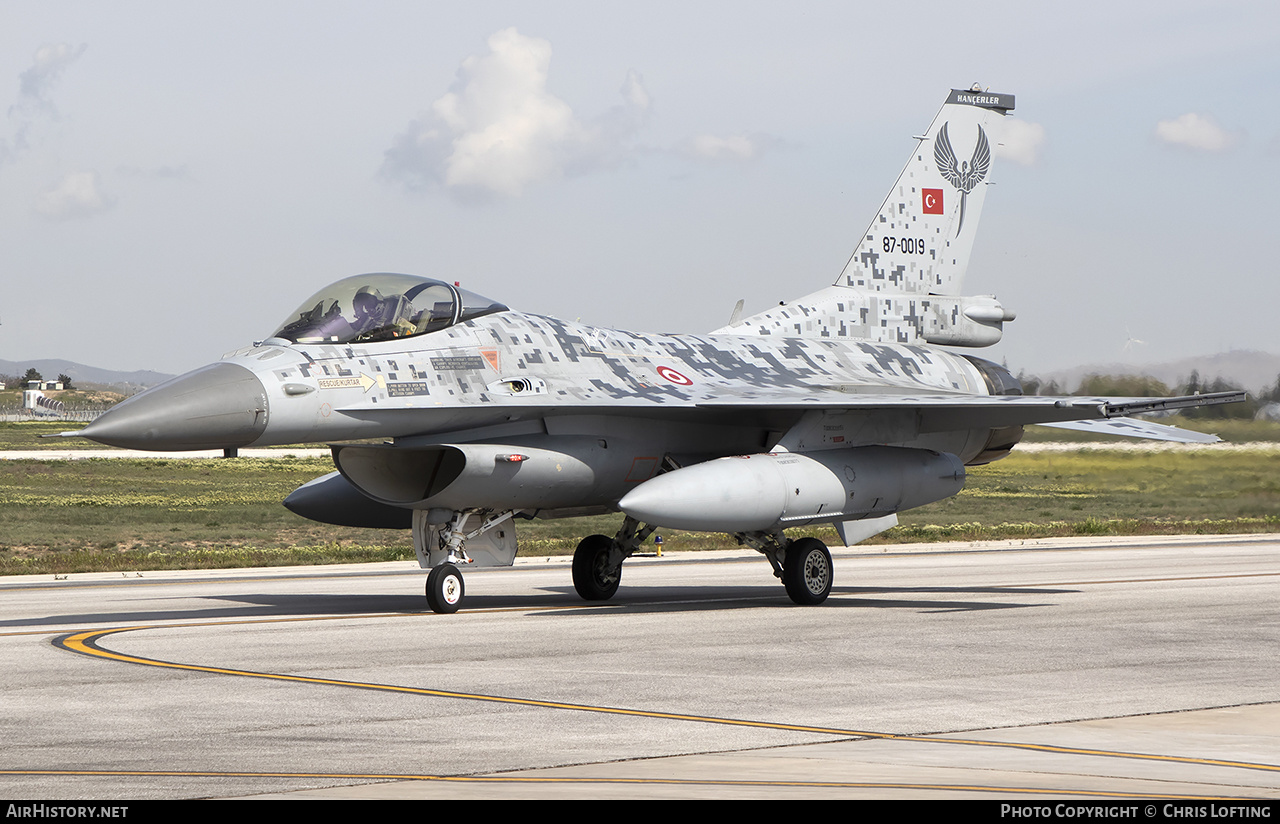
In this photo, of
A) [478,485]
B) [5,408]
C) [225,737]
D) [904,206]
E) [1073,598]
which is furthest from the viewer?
[5,408]

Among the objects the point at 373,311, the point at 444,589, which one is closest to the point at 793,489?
the point at 444,589

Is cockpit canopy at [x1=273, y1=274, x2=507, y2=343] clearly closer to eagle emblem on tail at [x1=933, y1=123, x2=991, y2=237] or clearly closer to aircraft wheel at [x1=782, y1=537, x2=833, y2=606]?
aircraft wheel at [x1=782, y1=537, x2=833, y2=606]

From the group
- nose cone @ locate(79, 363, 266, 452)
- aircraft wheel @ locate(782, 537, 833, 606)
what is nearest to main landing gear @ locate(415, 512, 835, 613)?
aircraft wheel @ locate(782, 537, 833, 606)

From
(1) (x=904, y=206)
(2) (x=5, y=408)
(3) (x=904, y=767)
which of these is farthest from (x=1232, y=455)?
(2) (x=5, y=408)

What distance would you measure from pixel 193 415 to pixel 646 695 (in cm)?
567

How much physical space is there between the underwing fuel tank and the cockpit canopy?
2810 millimetres

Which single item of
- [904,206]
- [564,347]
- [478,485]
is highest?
[904,206]

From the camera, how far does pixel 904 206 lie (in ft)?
69.5

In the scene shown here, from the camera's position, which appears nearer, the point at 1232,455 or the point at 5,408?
the point at 1232,455

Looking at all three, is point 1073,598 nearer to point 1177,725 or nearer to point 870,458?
point 870,458

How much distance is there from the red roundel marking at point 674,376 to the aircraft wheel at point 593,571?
2.10m

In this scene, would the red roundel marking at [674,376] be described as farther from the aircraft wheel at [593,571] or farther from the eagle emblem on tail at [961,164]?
the eagle emblem on tail at [961,164]

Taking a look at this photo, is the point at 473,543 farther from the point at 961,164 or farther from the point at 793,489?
the point at 961,164

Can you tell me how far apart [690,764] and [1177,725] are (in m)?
3.10
